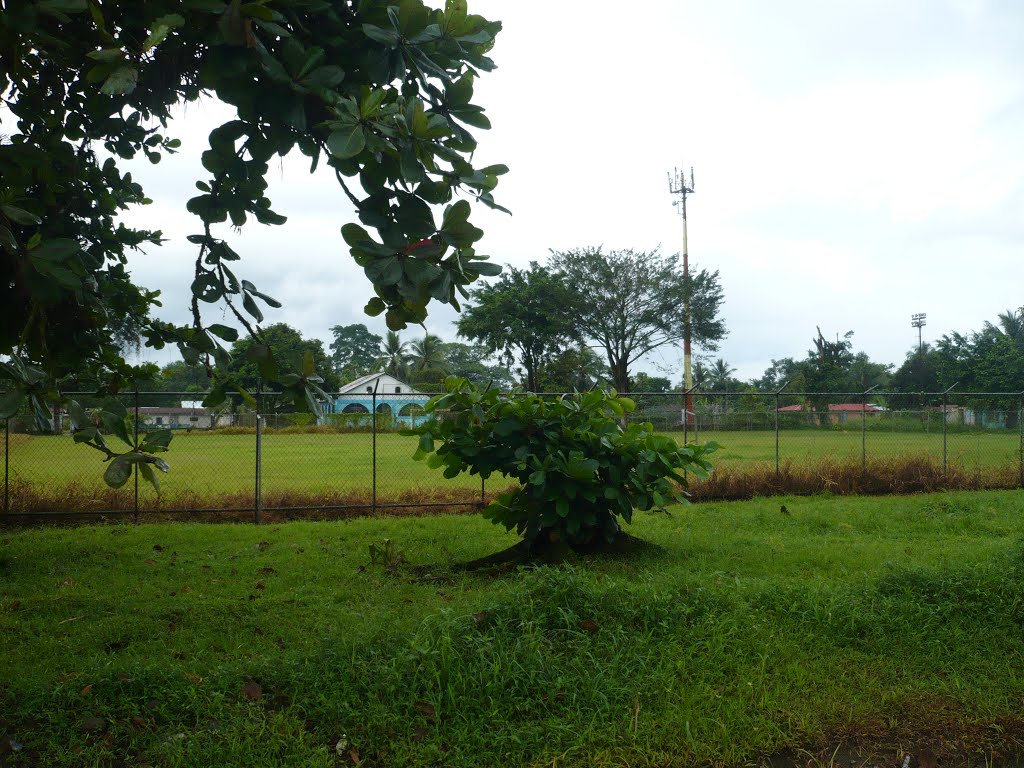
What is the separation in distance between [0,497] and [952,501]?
44.3 ft

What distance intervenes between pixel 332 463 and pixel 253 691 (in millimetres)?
9270

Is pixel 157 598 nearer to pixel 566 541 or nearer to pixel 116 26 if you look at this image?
pixel 566 541

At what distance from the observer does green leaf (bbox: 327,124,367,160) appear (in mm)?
2406

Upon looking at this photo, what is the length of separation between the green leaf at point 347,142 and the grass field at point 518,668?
7.61 ft

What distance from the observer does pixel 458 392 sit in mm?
6477

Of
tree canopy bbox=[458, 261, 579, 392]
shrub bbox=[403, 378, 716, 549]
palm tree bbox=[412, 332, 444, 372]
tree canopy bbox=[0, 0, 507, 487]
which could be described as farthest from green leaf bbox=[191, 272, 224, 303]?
palm tree bbox=[412, 332, 444, 372]

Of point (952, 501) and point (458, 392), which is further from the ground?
point (458, 392)

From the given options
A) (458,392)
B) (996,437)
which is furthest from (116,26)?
(996,437)

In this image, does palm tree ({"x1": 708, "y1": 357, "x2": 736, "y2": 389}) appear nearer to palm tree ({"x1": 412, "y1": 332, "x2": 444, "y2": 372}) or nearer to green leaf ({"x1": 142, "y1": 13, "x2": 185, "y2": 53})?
palm tree ({"x1": 412, "y1": 332, "x2": 444, "y2": 372})

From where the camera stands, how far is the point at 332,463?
1255cm

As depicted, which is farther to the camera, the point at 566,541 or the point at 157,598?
the point at 566,541

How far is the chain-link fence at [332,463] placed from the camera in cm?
1043

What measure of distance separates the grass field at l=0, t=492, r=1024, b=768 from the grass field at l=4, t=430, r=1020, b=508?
5077 millimetres

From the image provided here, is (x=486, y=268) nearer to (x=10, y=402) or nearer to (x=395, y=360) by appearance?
(x=10, y=402)
